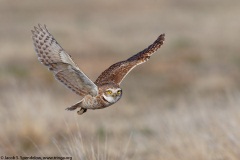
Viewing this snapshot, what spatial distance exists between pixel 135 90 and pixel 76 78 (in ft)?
39.4

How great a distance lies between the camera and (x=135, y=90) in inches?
666

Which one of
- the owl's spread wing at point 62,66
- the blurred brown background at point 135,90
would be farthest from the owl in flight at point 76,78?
the blurred brown background at point 135,90

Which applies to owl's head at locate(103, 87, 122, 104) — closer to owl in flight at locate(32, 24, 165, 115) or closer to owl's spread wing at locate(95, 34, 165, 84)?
owl in flight at locate(32, 24, 165, 115)

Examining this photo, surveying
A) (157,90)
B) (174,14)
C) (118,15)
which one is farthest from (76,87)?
(118,15)

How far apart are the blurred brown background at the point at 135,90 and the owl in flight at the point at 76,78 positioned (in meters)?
0.53

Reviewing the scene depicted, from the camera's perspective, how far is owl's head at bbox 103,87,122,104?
15.5 feet

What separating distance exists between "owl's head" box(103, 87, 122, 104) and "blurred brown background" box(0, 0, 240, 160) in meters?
0.75

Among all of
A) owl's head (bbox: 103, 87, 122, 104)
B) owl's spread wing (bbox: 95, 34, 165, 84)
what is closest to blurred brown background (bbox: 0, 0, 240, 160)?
owl's spread wing (bbox: 95, 34, 165, 84)

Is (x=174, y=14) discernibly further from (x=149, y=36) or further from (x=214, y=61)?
(x=214, y=61)

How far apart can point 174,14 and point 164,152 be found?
31092 millimetres

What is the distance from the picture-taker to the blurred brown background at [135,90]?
7.54m

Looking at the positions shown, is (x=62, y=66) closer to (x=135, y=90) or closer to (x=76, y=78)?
(x=76, y=78)

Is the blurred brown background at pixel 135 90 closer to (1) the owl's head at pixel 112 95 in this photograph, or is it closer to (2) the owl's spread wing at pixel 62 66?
(2) the owl's spread wing at pixel 62 66

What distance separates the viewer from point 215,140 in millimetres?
7152
